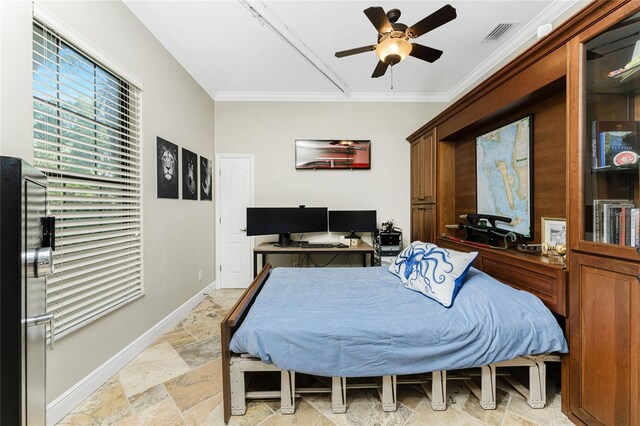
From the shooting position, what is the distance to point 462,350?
145 centimetres

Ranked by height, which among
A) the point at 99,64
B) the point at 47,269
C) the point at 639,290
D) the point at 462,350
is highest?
the point at 99,64

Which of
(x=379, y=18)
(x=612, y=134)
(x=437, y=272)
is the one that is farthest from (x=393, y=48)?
(x=437, y=272)

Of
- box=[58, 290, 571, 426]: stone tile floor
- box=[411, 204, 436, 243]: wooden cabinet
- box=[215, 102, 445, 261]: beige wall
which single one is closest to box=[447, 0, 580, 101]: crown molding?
box=[215, 102, 445, 261]: beige wall

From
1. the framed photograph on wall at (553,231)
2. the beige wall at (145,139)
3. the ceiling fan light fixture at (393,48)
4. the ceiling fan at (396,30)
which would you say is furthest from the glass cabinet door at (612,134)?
the beige wall at (145,139)

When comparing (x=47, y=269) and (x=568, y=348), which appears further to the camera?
(x=568, y=348)

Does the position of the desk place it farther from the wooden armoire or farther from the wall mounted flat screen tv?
the wooden armoire

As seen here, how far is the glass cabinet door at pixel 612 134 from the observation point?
1.28 metres

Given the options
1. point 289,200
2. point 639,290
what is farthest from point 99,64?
point 639,290

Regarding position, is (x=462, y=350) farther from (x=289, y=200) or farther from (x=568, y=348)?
(x=289, y=200)

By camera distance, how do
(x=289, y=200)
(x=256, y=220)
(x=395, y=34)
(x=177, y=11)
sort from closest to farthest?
(x=395, y=34), (x=177, y=11), (x=256, y=220), (x=289, y=200)

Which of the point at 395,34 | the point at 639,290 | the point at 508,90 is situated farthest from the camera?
the point at 508,90

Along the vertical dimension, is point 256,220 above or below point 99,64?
below

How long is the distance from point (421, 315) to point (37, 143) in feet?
8.17

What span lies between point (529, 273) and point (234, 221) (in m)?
3.60
